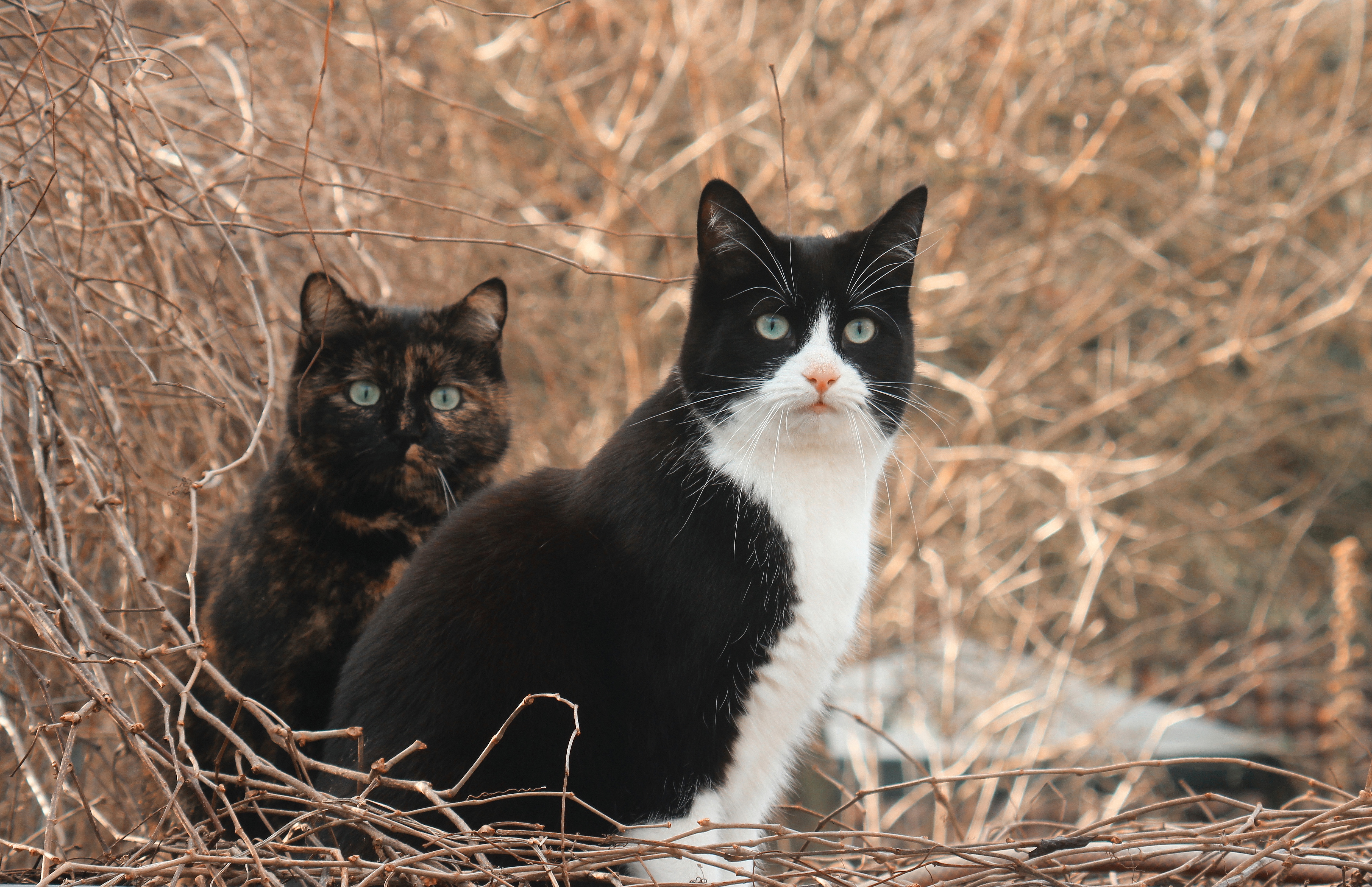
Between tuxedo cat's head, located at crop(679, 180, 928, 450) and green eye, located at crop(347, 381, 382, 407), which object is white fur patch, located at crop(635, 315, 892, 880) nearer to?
tuxedo cat's head, located at crop(679, 180, 928, 450)

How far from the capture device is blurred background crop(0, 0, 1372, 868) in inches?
66.2

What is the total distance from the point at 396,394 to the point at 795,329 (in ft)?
2.27

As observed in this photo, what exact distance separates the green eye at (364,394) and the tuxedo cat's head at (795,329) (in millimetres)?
532

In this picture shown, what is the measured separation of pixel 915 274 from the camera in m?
4.43

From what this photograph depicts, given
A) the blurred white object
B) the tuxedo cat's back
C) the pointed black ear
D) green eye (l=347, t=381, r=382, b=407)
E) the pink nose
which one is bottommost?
the blurred white object

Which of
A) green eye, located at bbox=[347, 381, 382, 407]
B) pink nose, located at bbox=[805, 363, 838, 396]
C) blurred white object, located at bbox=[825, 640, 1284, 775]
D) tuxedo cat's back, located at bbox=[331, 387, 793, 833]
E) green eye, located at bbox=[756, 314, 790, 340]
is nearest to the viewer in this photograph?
tuxedo cat's back, located at bbox=[331, 387, 793, 833]

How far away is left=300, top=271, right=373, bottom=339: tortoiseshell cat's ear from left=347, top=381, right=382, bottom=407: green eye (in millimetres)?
102

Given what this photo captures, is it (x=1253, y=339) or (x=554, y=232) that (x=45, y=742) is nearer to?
(x=554, y=232)

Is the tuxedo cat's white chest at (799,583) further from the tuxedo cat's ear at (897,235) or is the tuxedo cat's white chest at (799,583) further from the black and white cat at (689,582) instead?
the tuxedo cat's ear at (897,235)

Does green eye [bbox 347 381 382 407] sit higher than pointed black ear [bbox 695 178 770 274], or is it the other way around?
pointed black ear [bbox 695 178 770 274]

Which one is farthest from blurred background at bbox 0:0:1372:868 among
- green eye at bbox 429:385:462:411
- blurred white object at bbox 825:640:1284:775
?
green eye at bbox 429:385:462:411

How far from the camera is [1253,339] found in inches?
162

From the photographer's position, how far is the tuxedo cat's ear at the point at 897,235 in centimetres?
172

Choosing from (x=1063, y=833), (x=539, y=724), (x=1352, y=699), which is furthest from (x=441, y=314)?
(x=1352, y=699)
